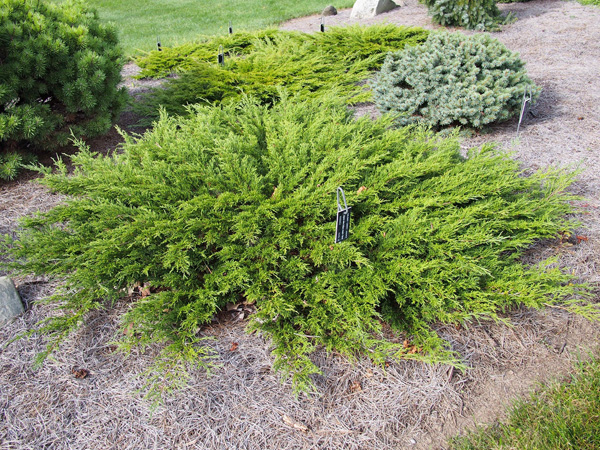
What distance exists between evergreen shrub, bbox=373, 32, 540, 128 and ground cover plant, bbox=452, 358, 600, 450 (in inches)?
108

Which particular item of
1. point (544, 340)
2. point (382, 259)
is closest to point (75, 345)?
point (382, 259)

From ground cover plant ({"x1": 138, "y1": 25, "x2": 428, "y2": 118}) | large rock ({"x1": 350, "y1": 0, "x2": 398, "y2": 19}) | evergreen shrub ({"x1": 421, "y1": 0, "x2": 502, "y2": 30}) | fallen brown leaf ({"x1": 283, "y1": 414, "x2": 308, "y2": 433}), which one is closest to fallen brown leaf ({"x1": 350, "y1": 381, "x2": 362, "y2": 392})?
fallen brown leaf ({"x1": 283, "y1": 414, "x2": 308, "y2": 433})

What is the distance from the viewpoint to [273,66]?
17.8ft

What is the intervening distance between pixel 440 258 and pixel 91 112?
12.1 ft

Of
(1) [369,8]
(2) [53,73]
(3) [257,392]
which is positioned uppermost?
(1) [369,8]

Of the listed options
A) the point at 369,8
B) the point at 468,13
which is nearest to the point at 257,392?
the point at 468,13

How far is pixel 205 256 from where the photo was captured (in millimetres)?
2393

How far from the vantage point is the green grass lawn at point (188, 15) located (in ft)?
30.7

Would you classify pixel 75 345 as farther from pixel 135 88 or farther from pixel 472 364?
pixel 135 88

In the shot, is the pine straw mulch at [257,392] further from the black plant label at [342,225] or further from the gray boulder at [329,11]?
the gray boulder at [329,11]

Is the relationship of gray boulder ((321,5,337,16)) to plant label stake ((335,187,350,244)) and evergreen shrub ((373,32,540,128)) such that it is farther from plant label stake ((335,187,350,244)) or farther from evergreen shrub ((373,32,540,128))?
plant label stake ((335,187,350,244))

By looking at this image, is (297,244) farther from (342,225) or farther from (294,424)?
(294,424)

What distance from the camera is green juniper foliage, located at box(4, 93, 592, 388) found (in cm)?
224

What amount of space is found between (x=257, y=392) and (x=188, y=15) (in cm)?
1141
